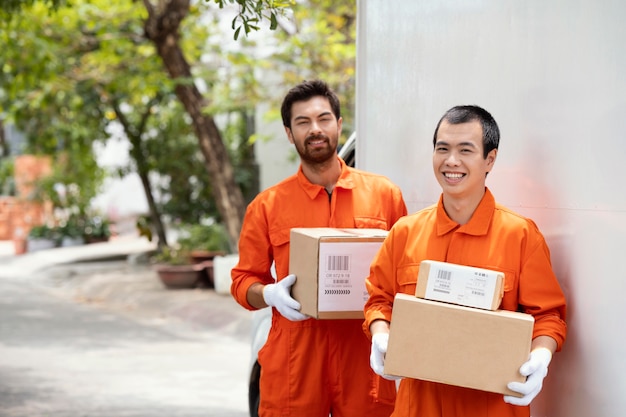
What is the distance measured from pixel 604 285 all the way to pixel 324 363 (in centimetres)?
134

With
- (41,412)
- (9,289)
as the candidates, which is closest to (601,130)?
(41,412)

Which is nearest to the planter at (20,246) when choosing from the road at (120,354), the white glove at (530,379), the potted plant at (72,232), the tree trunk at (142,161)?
the potted plant at (72,232)

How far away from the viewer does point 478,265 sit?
8.16ft

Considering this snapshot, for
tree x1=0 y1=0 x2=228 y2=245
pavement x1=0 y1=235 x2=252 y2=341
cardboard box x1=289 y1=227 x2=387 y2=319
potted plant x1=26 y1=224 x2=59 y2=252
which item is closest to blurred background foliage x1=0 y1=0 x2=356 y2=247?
tree x1=0 y1=0 x2=228 y2=245

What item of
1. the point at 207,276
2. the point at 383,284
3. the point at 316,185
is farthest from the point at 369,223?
the point at 207,276

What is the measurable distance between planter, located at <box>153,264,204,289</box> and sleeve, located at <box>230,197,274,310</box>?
8.83 meters

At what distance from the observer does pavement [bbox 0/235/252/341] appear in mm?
10422

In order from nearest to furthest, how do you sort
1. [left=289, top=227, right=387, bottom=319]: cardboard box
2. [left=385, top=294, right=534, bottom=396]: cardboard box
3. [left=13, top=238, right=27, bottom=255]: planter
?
1. [left=385, top=294, right=534, bottom=396]: cardboard box
2. [left=289, top=227, right=387, bottom=319]: cardboard box
3. [left=13, top=238, right=27, bottom=255]: planter

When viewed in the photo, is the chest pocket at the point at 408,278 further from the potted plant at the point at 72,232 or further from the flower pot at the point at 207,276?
the potted plant at the point at 72,232

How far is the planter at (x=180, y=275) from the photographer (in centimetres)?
1224

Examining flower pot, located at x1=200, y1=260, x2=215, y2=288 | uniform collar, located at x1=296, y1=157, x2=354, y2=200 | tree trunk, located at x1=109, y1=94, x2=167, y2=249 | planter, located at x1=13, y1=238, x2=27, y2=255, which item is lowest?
planter, located at x1=13, y1=238, x2=27, y2=255

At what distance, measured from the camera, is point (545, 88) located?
7.97 ft

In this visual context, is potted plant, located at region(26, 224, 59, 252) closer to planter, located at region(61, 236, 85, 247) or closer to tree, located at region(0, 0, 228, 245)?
planter, located at region(61, 236, 85, 247)

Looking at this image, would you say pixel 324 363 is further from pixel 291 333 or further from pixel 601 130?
pixel 601 130
